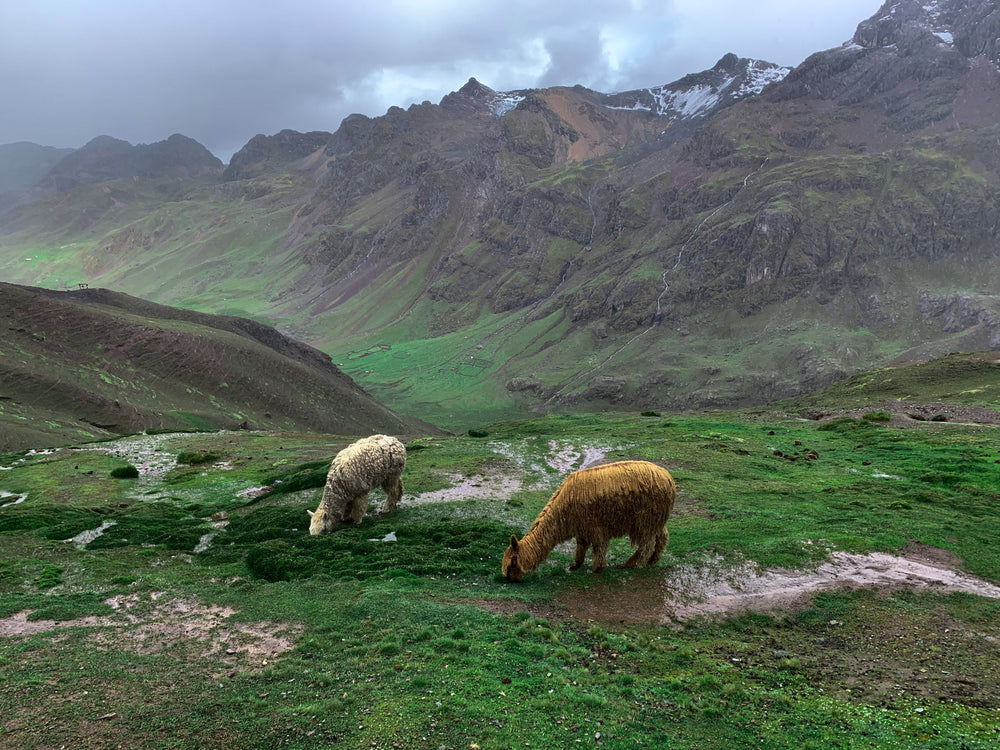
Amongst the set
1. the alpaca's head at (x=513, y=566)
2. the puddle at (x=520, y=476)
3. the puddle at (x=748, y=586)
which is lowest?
the puddle at (x=520, y=476)

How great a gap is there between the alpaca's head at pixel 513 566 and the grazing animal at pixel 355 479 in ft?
31.6

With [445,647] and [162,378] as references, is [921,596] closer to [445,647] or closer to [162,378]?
[445,647]

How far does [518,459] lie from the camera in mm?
39938

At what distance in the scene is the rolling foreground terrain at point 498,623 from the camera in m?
10.9

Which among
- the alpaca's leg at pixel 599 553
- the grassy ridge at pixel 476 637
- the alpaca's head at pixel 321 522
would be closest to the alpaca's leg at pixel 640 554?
Result: the grassy ridge at pixel 476 637

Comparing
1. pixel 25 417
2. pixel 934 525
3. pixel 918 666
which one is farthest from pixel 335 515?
pixel 25 417

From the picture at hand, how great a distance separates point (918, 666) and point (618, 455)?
27.4 metres

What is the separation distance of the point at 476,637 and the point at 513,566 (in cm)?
417

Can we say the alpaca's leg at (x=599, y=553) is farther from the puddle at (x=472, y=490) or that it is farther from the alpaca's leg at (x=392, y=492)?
the alpaca's leg at (x=392, y=492)

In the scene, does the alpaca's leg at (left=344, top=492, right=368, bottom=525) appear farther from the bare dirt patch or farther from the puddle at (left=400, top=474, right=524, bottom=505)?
the bare dirt patch

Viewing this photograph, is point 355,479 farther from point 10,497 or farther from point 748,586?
point 10,497

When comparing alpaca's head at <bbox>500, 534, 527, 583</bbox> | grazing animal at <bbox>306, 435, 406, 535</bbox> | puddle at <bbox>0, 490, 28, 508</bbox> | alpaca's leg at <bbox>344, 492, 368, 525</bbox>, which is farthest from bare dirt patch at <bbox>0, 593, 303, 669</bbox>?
puddle at <bbox>0, 490, 28, 508</bbox>

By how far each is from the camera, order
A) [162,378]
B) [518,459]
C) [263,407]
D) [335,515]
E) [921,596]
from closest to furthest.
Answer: [921,596] → [335,515] → [518,459] → [162,378] → [263,407]

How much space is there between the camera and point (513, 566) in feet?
60.6
